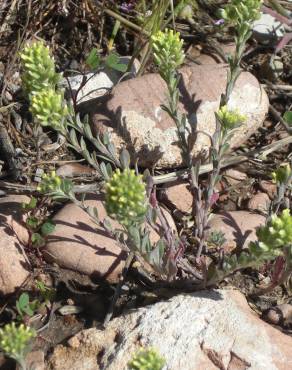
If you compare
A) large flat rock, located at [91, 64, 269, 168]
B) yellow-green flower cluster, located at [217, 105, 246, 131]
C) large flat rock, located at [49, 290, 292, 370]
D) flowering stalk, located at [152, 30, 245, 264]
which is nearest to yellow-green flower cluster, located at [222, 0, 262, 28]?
flowering stalk, located at [152, 30, 245, 264]

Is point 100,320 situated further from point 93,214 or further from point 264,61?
point 264,61

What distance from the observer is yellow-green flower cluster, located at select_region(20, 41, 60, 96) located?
2.50 m

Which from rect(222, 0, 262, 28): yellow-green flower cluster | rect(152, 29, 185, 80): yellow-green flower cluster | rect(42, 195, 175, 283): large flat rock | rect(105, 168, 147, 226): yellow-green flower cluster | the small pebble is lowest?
the small pebble

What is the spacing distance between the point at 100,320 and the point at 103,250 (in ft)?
1.13

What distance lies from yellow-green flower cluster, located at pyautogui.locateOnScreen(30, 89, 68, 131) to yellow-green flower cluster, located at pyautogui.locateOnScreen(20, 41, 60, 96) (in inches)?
1.8

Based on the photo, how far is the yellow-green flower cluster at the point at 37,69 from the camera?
2502 mm

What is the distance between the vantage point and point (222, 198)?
134 inches

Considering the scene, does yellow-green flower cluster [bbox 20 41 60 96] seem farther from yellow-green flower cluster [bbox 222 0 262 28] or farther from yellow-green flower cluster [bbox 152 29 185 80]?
yellow-green flower cluster [bbox 222 0 262 28]

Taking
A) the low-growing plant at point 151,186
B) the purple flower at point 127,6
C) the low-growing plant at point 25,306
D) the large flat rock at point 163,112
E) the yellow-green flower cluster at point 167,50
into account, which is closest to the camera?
the low-growing plant at point 151,186

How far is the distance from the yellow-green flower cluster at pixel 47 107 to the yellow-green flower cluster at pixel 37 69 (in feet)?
0.15

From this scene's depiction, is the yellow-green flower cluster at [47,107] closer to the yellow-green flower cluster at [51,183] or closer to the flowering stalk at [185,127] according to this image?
the yellow-green flower cluster at [51,183]

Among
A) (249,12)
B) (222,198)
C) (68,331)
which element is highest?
(249,12)

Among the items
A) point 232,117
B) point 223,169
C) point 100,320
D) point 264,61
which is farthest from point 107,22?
point 100,320

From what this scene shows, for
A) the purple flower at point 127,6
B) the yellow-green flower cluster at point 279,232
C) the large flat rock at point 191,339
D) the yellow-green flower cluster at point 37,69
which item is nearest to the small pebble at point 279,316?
the large flat rock at point 191,339
